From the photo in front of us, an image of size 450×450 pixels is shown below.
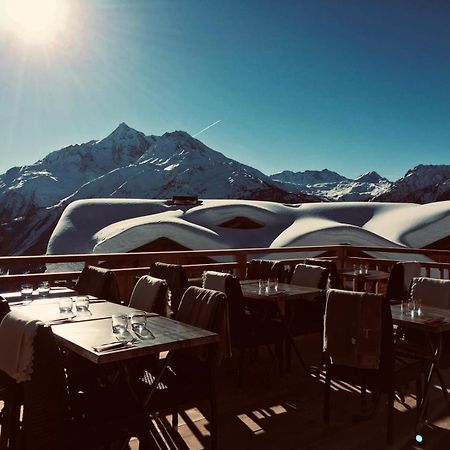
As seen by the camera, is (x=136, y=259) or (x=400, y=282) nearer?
(x=400, y=282)

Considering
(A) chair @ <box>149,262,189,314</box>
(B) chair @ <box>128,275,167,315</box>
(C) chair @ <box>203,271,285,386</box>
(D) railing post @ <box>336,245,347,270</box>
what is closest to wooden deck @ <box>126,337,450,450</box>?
(C) chair @ <box>203,271,285,386</box>

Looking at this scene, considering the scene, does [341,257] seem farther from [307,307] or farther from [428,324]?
[428,324]

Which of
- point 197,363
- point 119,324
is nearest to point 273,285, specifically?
point 197,363

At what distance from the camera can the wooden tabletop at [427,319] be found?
332cm

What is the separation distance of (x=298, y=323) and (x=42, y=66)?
487 inches

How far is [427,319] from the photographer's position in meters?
3.53

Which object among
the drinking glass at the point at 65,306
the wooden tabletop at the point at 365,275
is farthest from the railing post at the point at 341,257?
the drinking glass at the point at 65,306

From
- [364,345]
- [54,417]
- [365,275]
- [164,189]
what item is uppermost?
[164,189]

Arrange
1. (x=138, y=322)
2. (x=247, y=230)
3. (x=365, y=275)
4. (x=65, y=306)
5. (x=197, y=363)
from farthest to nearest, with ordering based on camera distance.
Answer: (x=247, y=230) → (x=365, y=275) → (x=65, y=306) → (x=197, y=363) → (x=138, y=322)

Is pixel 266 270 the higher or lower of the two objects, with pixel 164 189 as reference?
lower

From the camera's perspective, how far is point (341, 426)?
3.50m

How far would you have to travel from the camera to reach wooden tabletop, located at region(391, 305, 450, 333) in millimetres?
3324

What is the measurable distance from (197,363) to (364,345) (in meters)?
1.11

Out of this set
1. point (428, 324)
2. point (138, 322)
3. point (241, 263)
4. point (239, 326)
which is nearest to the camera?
point (138, 322)
